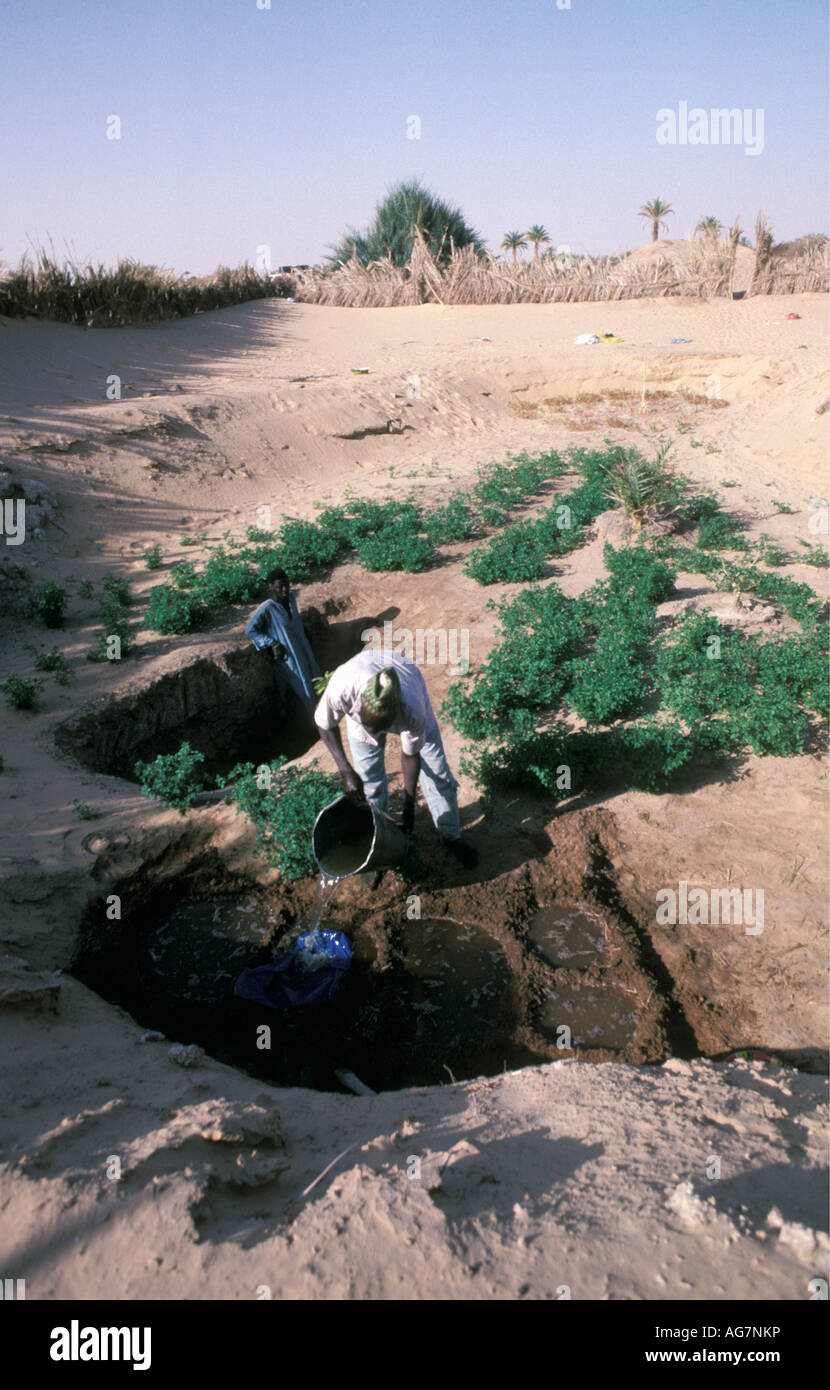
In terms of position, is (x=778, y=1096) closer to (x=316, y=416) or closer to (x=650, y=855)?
(x=650, y=855)

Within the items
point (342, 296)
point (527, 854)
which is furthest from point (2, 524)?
point (342, 296)

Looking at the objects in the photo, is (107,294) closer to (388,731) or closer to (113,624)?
(113,624)

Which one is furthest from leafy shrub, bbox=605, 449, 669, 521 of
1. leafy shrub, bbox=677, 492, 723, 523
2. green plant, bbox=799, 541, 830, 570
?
green plant, bbox=799, 541, 830, 570

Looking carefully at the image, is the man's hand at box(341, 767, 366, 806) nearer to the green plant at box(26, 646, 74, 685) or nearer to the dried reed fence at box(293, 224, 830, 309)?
the green plant at box(26, 646, 74, 685)

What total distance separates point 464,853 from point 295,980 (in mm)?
1187

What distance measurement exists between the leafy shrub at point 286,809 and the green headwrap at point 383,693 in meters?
1.08

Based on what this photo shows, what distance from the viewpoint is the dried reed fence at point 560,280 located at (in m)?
18.6

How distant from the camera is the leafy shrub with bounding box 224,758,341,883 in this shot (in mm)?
4395

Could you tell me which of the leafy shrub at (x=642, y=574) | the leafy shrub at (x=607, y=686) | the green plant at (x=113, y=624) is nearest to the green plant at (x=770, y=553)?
the leafy shrub at (x=642, y=574)

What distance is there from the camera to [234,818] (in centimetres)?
474

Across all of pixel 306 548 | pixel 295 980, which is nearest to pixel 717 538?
pixel 306 548

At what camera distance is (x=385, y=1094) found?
307 centimetres

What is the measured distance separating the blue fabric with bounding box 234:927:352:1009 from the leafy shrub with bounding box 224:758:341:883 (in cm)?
48

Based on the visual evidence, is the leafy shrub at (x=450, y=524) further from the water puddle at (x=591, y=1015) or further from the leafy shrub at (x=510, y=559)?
the water puddle at (x=591, y=1015)
